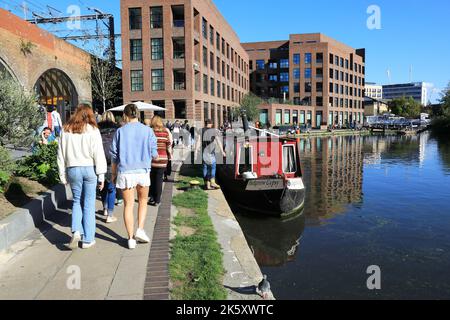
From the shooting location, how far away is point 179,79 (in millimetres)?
40719

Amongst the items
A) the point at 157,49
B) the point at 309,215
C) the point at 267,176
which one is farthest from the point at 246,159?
the point at 157,49

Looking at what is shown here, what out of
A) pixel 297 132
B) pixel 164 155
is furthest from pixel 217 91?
pixel 164 155

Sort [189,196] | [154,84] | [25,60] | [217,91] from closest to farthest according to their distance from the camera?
[189,196], [25,60], [154,84], [217,91]

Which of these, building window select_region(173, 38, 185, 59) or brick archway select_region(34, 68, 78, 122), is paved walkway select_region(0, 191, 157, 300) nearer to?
brick archway select_region(34, 68, 78, 122)

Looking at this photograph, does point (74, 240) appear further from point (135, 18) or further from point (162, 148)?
point (135, 18)

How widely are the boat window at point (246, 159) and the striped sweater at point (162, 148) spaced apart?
12.1 feet

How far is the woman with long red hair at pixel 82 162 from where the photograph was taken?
549cm

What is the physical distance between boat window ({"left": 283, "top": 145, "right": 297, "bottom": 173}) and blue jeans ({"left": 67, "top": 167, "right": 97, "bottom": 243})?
772 cm

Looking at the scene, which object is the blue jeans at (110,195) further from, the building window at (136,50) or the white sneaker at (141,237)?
the building window at (136,50)

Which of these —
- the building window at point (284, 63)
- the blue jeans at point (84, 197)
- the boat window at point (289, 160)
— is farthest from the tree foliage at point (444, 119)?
the blue jeans at point (84, 197)

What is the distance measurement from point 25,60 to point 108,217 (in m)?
20.0

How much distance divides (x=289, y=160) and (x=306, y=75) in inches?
3006

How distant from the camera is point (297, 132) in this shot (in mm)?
60938

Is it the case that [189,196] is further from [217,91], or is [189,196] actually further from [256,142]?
[217,91]
